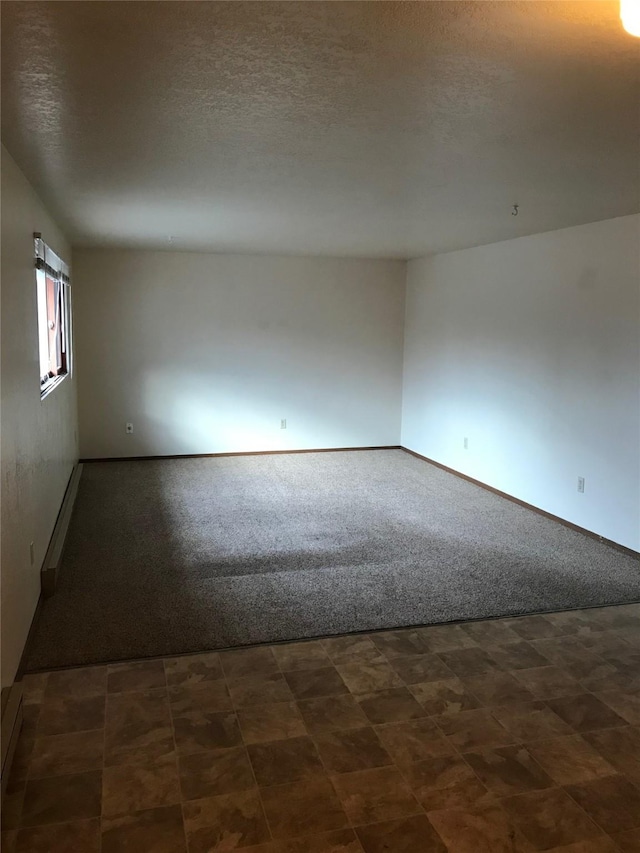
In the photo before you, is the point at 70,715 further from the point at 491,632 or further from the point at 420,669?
the point at 491,632

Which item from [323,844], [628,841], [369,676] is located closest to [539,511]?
[369,676]

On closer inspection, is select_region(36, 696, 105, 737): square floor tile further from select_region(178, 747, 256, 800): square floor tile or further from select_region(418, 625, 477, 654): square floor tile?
select_region(418, 625, 477, 654): square floor tile

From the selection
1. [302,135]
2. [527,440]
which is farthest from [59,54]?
[527,440]

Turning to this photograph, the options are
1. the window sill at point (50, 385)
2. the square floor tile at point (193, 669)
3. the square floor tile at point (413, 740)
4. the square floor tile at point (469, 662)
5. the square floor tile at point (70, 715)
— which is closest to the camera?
the square floor tile at point (413, 740)

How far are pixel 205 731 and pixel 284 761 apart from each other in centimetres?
32

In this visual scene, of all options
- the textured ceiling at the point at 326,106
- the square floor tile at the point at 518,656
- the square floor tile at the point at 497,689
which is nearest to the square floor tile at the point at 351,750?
the square floor tile at the point at 497,689

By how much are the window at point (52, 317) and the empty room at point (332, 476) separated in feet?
0.17

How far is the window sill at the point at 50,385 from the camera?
3823 mm

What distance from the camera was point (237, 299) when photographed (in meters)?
6.94

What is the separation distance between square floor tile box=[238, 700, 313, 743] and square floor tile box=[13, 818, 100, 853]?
582mm

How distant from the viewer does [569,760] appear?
222 cm

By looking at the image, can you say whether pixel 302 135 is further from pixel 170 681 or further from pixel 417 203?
pixel 170 681

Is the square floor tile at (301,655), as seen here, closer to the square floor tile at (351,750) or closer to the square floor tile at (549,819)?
the square floor tile at (351,750)

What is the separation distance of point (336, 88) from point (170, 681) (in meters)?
2.27
